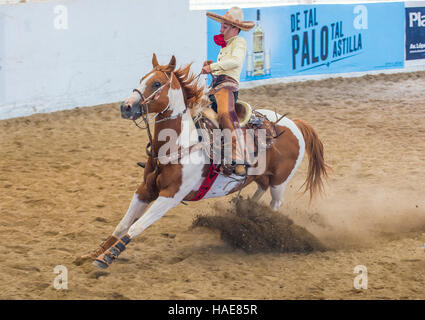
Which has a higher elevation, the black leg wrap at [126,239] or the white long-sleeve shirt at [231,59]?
the white long-sleeve shirt at [231,59]

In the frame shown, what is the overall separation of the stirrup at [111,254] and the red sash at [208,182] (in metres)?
0.78

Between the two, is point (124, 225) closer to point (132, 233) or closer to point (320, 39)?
point (132, 233)

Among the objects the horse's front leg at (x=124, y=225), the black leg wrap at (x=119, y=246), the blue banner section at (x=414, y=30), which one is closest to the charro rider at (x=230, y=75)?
the horse's front leg at (x=124, y=225)

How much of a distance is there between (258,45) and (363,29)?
2860mm

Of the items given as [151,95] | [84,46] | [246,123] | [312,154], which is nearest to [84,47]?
[84,46]

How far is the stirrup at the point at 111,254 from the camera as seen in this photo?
516 centimetres

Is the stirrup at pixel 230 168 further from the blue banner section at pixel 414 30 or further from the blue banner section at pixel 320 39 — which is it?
the blue banner section at pixel 414 30

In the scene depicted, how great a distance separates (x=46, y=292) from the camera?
471cm

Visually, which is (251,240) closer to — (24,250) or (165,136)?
(165,136)

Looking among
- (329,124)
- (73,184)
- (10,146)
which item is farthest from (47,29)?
(329,124)

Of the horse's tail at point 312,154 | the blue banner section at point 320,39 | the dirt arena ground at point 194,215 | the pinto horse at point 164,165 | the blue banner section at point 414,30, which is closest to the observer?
the dirt arena ground at point 194,215

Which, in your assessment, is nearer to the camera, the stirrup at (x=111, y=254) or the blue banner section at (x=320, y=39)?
the stirrup at (x=111, y=254)

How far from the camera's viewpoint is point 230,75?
557 centimetres

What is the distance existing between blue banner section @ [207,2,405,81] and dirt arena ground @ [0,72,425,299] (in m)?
1.64
